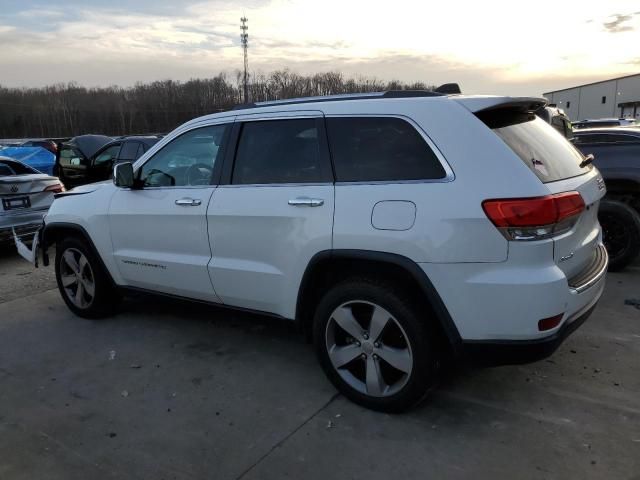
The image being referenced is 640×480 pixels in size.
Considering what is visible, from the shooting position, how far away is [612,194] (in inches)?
242

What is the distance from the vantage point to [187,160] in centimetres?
418

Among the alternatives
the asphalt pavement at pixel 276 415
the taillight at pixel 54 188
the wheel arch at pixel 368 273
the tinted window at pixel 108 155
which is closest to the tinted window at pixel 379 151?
the wheel arch at pixel 368 273

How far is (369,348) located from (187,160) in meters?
2.11

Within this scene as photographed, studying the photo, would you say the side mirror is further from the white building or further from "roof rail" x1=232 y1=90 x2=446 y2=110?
the white building

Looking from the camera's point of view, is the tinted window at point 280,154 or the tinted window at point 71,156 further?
the tinted window at point 71,156

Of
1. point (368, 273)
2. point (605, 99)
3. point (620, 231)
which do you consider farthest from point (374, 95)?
point (605, 99)

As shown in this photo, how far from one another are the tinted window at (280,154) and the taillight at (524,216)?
1.07 meters

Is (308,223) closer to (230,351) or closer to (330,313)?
(330,313)

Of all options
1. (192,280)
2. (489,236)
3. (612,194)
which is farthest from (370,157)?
(612,194)

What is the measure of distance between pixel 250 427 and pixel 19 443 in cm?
134

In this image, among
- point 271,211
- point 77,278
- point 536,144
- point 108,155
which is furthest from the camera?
point 108,155

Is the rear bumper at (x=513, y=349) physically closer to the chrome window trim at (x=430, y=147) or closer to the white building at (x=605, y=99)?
the chrome window trim at (x=430, y=147)

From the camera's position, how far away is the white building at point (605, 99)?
2813 inches

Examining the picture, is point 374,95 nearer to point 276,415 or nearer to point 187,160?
point 187,160
